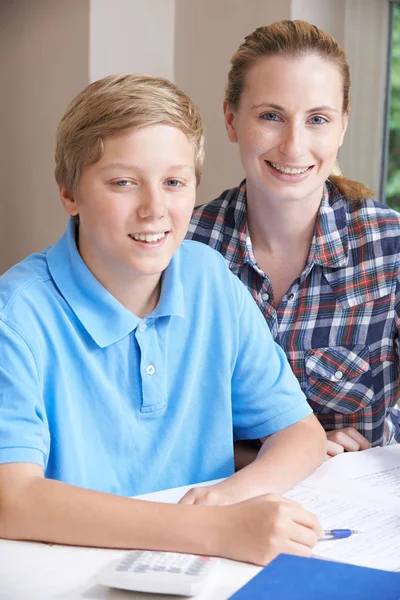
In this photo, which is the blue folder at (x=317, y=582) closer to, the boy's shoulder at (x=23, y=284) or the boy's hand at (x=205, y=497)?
the boy's hand at (x=205, y=497)

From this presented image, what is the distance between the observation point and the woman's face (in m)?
1.69

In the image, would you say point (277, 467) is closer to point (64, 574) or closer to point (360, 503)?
point (360, 503)

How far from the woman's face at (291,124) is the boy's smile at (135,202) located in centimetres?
42

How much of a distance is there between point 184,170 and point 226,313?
0.27 meters

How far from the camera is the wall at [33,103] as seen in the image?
3.25 m

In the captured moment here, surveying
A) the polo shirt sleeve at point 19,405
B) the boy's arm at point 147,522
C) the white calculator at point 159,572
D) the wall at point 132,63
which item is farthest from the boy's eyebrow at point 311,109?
the wall at point 132,63

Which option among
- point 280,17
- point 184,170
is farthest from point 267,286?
point 280,17

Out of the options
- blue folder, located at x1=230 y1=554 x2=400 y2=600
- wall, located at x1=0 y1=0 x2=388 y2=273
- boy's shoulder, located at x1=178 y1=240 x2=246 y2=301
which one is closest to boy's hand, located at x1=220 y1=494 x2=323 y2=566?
blue folder, located at x1=230 y1=554 x2=400 y2=600

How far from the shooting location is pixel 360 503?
1189 mm

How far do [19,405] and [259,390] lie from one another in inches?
18.7

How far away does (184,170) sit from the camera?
1.31 meters

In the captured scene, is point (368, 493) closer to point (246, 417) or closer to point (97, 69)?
point (246, 417)

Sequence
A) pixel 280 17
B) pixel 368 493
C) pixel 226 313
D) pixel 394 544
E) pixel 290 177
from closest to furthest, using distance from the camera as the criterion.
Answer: pixel 394 544
pixel 368 493
pixel 226 313
pixel 290 177
pixel 280 17

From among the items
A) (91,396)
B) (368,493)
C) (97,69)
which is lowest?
(368,493)
